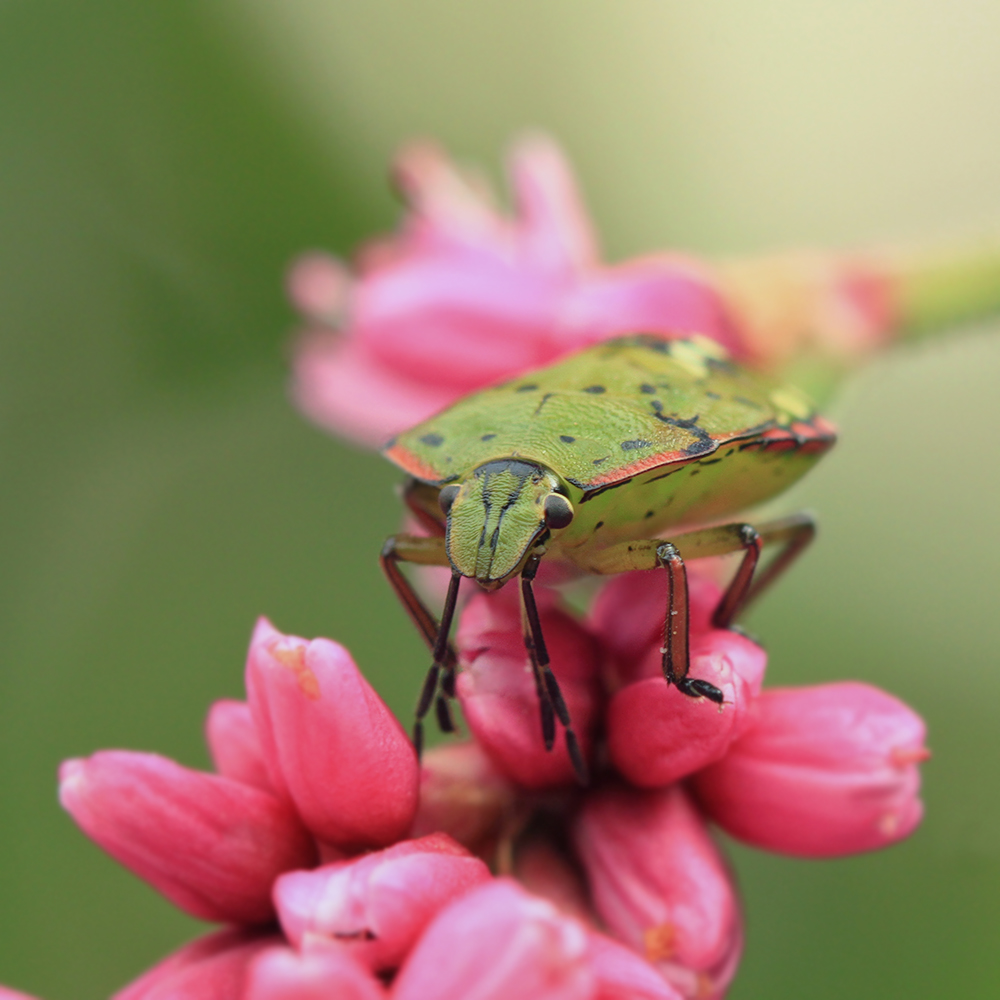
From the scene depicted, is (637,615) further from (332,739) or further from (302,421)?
(302,421)

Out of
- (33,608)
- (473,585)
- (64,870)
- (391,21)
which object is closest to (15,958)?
(64,870)

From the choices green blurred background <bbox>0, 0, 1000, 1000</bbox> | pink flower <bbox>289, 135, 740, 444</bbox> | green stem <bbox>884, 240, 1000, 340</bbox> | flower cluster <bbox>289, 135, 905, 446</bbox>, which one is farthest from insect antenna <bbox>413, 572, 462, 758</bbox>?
green stem <bbox>884, 240, 1000, 340</bbox>

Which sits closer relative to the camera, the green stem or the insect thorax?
the insect thorax

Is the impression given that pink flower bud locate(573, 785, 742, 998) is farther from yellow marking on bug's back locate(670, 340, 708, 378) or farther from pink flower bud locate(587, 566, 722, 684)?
yellow marking on bug's back locate(670, 340, 708, 378)

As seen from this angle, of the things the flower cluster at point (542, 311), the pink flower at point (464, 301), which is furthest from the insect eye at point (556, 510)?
the flower cluster at point (542, 311)

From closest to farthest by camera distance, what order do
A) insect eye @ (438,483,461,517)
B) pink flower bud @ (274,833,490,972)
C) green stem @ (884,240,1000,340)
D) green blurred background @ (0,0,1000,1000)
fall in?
1. pink flower bud @ (274,833,490,972)
2. insect eye @ (438,483,461,517)
3. green stem @ (884,240,1000,340)
4. green blurred background @ (0,0,1000,1000)
